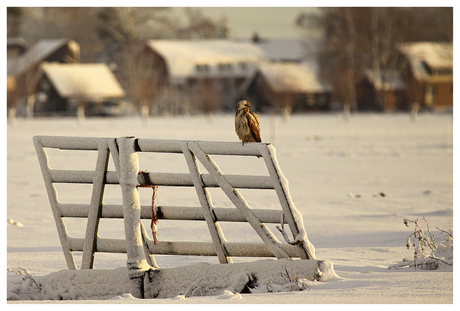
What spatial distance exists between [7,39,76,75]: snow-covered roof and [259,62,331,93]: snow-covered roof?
816 inches

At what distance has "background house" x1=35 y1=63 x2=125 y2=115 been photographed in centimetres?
5144

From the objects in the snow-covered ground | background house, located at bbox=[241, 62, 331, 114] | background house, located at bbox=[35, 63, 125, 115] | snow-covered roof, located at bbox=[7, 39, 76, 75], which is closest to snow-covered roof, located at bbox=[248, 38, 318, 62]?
background house, located at bbox=[241, 62, 331, 114]

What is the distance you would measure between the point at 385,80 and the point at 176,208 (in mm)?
51142

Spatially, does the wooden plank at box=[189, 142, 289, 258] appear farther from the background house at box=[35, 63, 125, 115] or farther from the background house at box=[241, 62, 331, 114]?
the background house at box=[35, 63, 125, 115]

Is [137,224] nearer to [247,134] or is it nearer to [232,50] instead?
[247,134]

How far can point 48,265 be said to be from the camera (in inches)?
Result: 219

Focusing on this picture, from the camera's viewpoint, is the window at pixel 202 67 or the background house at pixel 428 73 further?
the window at pixel 202 67

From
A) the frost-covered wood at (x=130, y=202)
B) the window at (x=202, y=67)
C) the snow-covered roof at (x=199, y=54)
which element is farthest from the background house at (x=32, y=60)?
the frost-covered wood at (x=130, y=202)

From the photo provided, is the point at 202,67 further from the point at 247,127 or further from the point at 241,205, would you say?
the point at 241,205

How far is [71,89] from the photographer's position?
5131 cm

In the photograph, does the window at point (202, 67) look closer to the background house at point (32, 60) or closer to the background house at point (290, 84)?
the background house at point (290, 84)

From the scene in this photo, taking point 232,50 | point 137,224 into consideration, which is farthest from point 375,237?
point 232,50

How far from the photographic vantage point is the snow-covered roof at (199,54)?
55.6 meters

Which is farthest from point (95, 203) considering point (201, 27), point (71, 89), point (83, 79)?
point (201, 27)
